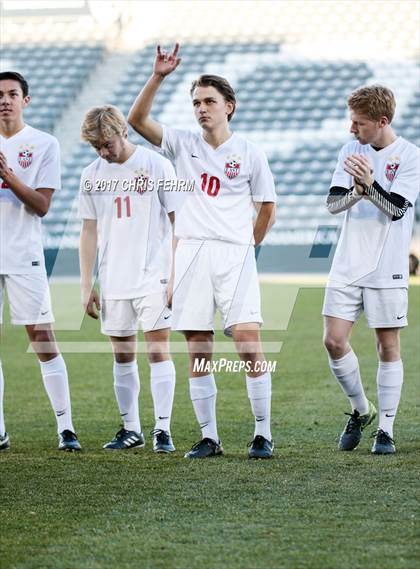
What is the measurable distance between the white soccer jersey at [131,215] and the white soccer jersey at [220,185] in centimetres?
32

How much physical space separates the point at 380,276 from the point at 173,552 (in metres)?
2.17

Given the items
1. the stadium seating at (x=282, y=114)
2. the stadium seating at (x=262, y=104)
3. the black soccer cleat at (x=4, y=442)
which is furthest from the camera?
the stadium seating at (x=262, y=104)

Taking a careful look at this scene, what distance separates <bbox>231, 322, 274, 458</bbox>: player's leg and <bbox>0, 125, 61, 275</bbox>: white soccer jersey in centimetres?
119

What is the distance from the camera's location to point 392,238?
5031 millimetres

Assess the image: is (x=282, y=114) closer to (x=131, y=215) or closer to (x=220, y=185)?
(x=131, y=215)

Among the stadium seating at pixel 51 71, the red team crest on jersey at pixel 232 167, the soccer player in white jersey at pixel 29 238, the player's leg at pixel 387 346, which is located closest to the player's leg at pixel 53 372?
the soccer player in white jersey at pixel 29 238

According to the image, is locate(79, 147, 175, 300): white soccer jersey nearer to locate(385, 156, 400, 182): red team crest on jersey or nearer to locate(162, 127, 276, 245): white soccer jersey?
locate(162, 127, 276, 245): white soccer jersey

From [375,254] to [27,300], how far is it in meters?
1.75

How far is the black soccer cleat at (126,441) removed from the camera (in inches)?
209

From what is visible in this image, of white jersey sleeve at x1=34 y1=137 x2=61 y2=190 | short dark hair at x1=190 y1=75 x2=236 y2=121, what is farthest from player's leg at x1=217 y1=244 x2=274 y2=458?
white jersey sleeve at x1=34 y1=137 x2=61 y2=190

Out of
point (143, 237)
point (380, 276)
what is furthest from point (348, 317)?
point (143, 237)

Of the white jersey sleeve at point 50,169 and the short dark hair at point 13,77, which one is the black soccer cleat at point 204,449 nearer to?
the white jersey sleeve at point 50,169

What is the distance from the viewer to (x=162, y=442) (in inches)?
205

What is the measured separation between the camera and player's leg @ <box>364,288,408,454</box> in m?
5.00
